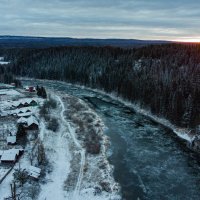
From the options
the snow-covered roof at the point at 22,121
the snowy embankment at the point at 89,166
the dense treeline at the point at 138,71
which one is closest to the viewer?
the snowy embankment at the point at 89,166

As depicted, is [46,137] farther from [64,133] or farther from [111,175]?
[111,175]

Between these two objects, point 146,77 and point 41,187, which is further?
point 146,77

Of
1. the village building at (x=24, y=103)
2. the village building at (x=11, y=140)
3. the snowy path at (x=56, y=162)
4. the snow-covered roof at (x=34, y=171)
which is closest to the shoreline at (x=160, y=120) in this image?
the snowy path at (x=56, y=162)

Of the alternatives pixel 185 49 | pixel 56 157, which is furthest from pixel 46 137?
pixel 185 49

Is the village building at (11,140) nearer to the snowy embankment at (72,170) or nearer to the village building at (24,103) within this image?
the snowy embankment at (72,170)

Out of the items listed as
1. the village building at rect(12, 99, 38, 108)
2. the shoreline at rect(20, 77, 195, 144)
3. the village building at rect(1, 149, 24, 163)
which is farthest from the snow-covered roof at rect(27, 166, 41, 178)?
the village building at rect(12, 99, 38, 108)

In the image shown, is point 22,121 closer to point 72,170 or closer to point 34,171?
point 72,170
